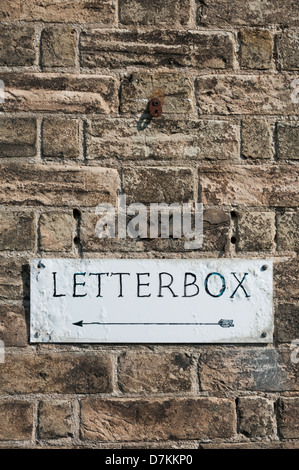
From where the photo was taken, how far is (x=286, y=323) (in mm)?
2479

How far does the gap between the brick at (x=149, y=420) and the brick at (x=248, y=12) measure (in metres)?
1.56

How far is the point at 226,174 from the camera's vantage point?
8.18 ft

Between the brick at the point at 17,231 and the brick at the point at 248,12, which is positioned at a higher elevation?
the brick at the point at 248,12

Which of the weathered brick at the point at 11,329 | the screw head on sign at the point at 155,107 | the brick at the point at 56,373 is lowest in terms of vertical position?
the brick at the point at 56,373

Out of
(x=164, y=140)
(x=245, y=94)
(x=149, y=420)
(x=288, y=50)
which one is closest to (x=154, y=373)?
(x=149, y=420)

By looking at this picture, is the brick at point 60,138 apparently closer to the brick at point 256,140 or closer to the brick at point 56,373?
the brick at point 256,140

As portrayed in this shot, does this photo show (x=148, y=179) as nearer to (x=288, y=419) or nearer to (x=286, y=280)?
(x=286, y=280)

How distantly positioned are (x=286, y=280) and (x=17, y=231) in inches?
43.9

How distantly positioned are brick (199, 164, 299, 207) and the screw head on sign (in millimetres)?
287

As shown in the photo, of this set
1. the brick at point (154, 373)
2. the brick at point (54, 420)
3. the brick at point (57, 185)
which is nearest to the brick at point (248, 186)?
the brick at point (57, 185)

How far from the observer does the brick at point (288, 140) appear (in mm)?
2510

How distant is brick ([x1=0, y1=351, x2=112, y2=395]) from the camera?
2.43m

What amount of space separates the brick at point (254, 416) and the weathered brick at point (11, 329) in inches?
36.0
